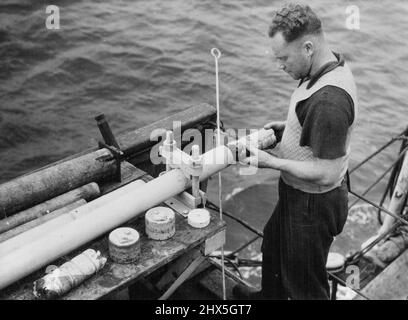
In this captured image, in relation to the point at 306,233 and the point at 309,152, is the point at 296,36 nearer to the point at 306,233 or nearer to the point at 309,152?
the point at 309,152

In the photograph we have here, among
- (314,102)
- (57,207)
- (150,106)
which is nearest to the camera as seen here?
(314,102)

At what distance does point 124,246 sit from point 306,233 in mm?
1294

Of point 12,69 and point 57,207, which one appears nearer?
point 57,207

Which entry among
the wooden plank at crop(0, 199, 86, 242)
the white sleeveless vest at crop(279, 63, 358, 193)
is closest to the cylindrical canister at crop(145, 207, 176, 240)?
the wooden plank at crop(0, 199, 86, 242)

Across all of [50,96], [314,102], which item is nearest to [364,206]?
[50,96]

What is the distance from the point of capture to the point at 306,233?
11.0 feet

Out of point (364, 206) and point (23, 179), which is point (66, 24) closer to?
point (364, 206)

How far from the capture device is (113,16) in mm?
13320

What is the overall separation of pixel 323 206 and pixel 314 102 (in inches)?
30.0

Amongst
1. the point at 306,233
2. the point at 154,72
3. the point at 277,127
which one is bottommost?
the point at 154,72

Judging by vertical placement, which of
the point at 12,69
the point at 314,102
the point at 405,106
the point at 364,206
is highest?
the point at 314,102

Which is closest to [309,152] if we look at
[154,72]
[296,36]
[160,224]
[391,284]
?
[296,36]

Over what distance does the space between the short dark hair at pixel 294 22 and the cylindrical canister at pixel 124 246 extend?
1.48 metres

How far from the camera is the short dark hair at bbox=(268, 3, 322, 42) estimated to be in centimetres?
293
